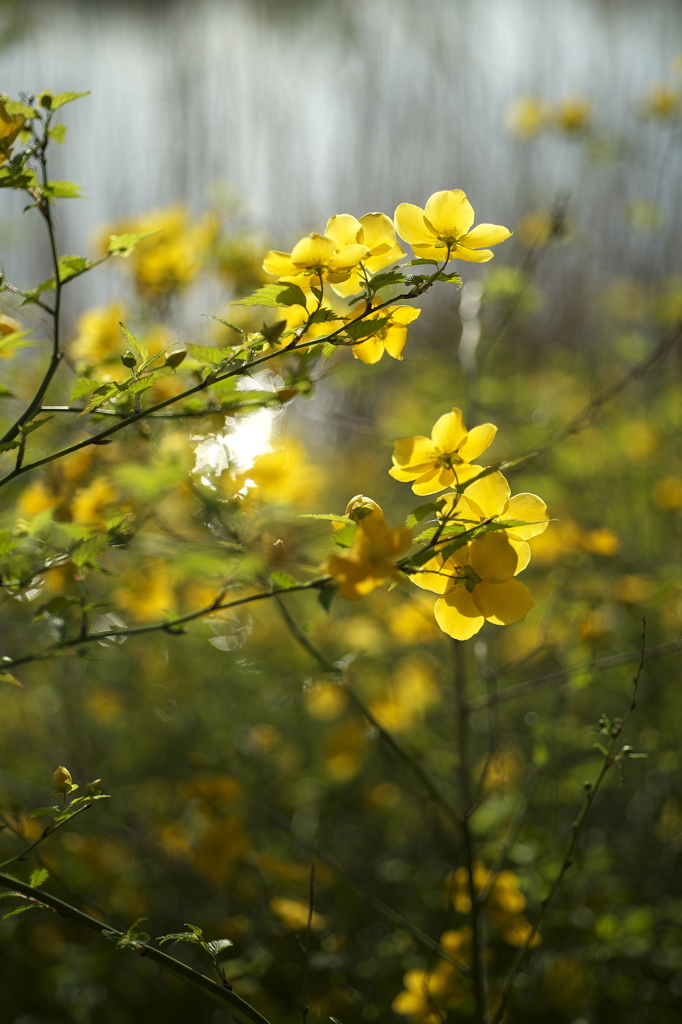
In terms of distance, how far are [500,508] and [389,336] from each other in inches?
7.1

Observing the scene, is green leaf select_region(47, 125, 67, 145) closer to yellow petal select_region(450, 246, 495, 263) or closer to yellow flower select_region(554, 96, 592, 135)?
yellow petal select_region(450, 246, 495, 263)

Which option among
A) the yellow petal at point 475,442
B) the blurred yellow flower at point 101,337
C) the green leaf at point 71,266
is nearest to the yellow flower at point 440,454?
the yellow petal at point 475,442

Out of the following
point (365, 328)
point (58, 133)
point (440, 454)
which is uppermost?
point (58, 133)

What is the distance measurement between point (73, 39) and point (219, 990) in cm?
468

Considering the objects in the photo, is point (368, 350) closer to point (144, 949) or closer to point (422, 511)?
point (422, 511)

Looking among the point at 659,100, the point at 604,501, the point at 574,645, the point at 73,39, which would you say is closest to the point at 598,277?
the point at 659,100

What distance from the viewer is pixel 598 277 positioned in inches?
186

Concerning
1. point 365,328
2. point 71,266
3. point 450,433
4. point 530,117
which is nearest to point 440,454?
point 450,433

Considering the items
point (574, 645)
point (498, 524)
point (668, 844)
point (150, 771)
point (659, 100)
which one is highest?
point (659, 100)

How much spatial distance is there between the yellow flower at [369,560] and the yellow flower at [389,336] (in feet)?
0.55

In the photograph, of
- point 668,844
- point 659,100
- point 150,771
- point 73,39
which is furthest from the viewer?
point 73,39

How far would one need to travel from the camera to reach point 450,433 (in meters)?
0.56

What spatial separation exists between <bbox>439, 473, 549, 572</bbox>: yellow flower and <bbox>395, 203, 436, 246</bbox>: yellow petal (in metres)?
0.21

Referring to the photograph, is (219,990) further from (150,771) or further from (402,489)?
(402,489)
